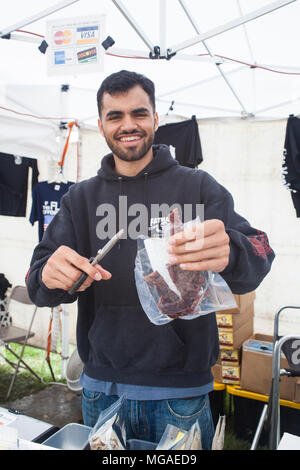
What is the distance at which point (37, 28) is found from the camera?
8.81ft

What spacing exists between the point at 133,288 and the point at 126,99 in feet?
2.38

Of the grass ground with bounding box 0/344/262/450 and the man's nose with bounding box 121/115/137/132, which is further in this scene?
the grass ground with bounding box 0/344/262/450

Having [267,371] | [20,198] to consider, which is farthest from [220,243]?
[20,198]

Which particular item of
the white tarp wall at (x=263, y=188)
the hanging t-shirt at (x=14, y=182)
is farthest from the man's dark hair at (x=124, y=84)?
the hanging t-shirt at (x=14, y=182)

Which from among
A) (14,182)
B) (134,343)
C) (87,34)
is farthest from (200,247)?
(14,182)

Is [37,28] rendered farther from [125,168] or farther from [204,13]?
[125,168]

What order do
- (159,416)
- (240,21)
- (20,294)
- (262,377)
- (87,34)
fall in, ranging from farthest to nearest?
(20,294) < (262,377) < (240,21) < (87,34) < (159,416)

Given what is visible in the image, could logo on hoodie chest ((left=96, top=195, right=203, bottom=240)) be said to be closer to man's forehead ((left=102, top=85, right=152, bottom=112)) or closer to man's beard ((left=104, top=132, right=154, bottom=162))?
man's beard ((left=104, top=132, right=154, bottom=162))

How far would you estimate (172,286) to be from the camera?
0.93m

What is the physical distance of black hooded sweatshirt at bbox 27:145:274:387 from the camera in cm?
120

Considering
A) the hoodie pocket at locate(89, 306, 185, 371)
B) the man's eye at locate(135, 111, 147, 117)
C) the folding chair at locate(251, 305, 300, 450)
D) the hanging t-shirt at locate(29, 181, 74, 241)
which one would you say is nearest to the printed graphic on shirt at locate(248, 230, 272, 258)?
the hoodie pocket at locate(89, 306, 185, 371)

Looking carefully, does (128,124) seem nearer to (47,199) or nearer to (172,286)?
(172,286)

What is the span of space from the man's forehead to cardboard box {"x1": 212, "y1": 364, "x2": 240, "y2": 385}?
2457 mm
